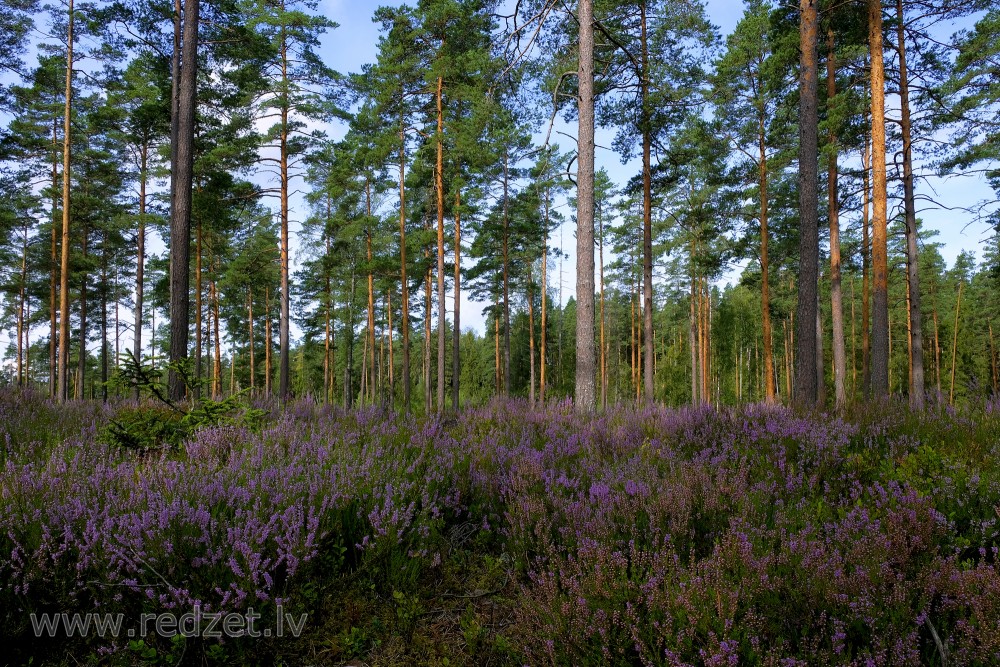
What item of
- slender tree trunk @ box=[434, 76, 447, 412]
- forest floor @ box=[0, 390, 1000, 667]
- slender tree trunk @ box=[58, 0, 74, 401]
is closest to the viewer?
forest floor @ box=[0, 390, 1000, 667]

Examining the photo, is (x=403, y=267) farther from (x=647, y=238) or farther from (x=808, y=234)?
(x=808, y=234)

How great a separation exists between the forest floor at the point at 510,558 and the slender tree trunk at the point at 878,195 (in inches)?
436

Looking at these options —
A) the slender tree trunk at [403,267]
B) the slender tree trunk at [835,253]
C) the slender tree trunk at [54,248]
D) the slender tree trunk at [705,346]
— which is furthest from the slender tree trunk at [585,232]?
the slender tree trunk at [705,346]

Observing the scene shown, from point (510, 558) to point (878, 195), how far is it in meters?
14.3

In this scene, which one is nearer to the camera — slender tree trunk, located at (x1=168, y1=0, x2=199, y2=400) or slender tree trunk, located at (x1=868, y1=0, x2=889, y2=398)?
slender tree trunk, located at (x1=168, y1=0, x2=199, y2=400)

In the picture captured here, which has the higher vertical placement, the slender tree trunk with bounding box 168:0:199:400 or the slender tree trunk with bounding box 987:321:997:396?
the slender tree trunk with bounding box 168:0:199:400

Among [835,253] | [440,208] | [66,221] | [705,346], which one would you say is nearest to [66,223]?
[66,221]

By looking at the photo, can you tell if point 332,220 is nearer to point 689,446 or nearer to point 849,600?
point 689,446

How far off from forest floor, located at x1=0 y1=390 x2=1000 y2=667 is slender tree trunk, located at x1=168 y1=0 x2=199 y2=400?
6.04 metres

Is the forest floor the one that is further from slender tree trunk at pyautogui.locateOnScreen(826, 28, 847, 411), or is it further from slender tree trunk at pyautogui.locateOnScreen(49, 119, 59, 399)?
slender tree trunk at pyautogui.locateOnScreen(49, 119, 59, 399)

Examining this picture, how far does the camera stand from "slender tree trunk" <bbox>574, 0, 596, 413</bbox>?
7871mm

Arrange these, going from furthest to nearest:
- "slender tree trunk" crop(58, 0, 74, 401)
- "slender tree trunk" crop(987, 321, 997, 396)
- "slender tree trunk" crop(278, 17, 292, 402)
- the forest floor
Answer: "slender tree trunk" crop(987, 321, 997, 396) < "slender tree trunk" crop(58, 0, 74, 401) < "slender tree trunk" crop(278, 17, 292, 402) < the forest floor

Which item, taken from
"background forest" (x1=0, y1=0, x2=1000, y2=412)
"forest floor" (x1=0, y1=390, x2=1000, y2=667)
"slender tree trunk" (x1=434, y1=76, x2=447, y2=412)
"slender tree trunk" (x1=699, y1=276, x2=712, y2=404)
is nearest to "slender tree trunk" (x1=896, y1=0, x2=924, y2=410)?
"background forest" (x1=0, y1=0, x2=1000, y2=412)

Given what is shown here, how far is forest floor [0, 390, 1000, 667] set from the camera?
2.08 m
